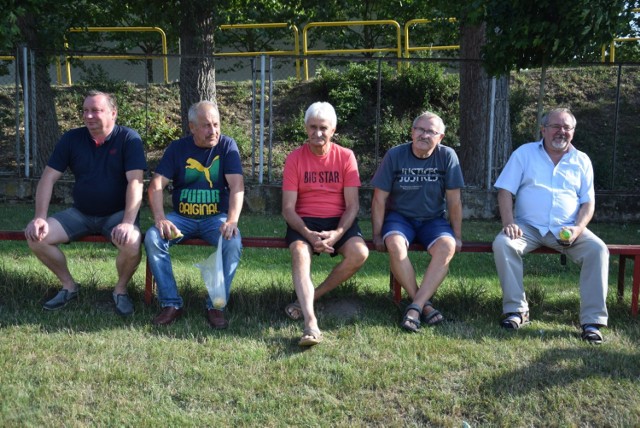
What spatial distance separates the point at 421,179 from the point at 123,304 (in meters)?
2.13

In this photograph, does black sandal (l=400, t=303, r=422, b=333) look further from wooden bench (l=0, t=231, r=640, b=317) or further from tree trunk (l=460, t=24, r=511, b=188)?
tree trunk (l=460, t=24, r=511, b=188)

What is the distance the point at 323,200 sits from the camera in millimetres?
4789

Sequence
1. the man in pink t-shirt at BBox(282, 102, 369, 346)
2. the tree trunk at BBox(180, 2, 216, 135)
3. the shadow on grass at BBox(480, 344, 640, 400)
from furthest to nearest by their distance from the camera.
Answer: the tree trunk at BBox(180, 2, 216, 135) < the man in pink t-shirt at BBox(282, 102, 369, 346) < the shadow on grass at BBox(480, 344, 640, 400)

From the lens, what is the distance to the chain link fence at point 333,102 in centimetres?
1191

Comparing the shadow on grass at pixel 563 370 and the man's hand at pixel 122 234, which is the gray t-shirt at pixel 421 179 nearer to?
the shadow on grass at pixel 563 370

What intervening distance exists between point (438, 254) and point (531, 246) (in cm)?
69

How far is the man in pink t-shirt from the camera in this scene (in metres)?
4.60

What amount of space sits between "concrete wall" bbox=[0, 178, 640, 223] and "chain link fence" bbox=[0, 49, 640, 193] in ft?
4.25

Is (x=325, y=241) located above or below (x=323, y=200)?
below

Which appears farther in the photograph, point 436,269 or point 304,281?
point 436,269

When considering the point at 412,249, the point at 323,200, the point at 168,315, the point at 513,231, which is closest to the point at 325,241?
the point at 323,200

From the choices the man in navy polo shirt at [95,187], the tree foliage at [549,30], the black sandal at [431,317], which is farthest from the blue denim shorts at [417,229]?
the tree foliage at [549,30]

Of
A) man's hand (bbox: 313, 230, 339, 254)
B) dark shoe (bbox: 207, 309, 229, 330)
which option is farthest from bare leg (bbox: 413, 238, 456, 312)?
dark shoe (bbox: 207, 309, 229, 330)

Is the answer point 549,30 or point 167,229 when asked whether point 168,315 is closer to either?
point 167,229
